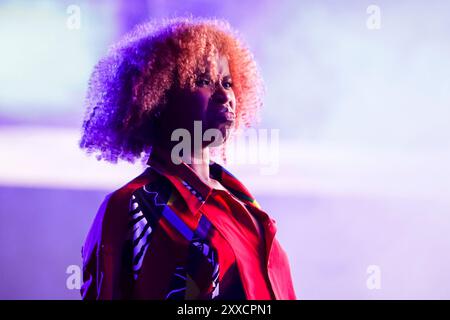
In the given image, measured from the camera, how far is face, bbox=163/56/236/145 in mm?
1549

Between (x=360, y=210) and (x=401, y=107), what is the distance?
0.36 m

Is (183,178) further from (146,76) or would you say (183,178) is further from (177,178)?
(146,76)

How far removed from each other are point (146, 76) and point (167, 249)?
467 mm

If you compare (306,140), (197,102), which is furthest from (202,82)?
(306,140)

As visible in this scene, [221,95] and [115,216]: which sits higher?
[221,95]

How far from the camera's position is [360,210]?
1.76 metres

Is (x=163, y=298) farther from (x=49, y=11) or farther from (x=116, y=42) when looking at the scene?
(x=49, y=11)

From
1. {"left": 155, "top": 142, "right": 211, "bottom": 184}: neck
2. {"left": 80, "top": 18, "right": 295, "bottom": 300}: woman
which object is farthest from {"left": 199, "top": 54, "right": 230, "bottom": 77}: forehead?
{"left": 155, "top": 142, "right": 211, "bottom": 184}: neck

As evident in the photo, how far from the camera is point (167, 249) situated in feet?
4.66

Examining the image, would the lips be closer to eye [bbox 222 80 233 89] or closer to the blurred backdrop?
eye [bbox 222 80 233 89]

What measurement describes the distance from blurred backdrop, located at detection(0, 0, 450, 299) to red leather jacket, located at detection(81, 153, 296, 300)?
0.59 feet

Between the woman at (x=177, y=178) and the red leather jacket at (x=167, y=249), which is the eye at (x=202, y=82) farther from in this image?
the red leather jacket at (x=167, y=249)

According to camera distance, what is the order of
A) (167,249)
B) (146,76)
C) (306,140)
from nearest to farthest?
1. (167,249)
2. (146,76)
3. (306,140)

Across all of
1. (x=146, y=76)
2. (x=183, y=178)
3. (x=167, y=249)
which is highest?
(x=146, y=76)
